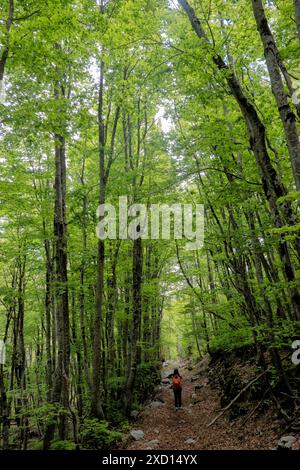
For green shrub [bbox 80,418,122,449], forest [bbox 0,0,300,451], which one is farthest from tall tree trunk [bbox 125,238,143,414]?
green shrub [bbox 80,418,122,449]

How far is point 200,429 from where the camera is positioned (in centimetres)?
910

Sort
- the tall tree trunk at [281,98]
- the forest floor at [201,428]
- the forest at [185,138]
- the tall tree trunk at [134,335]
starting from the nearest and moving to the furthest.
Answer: the tall tree trunk at [281,98] → the forest at [185,138] → the forest floor at [201,428] → the tall tree trunk at [134,335]

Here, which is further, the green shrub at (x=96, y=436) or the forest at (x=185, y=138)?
the green shrub at (x=96, y=436)

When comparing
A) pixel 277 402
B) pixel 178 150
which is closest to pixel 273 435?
pixel 277 402

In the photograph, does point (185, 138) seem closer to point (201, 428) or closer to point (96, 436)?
point (96, 436)

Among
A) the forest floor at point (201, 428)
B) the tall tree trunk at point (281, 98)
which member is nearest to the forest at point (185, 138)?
the tall tree trunk at point (281, 98)

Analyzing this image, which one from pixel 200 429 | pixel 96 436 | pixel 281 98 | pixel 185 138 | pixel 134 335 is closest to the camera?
pixel 281 98

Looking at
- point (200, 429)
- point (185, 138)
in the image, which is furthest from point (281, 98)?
point (200, 429)

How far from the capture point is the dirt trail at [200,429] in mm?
6859

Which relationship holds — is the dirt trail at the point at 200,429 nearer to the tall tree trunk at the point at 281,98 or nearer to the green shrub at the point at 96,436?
the green shrub at the point at 96,436

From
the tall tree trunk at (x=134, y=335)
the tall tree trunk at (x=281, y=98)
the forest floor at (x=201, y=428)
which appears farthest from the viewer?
the tall tree trunk at (x=134, y=335)

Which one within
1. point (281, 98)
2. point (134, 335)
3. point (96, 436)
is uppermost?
point (281, 98)

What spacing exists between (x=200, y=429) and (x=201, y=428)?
67 millimetres

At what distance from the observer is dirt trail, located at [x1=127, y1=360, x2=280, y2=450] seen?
6.86 m
